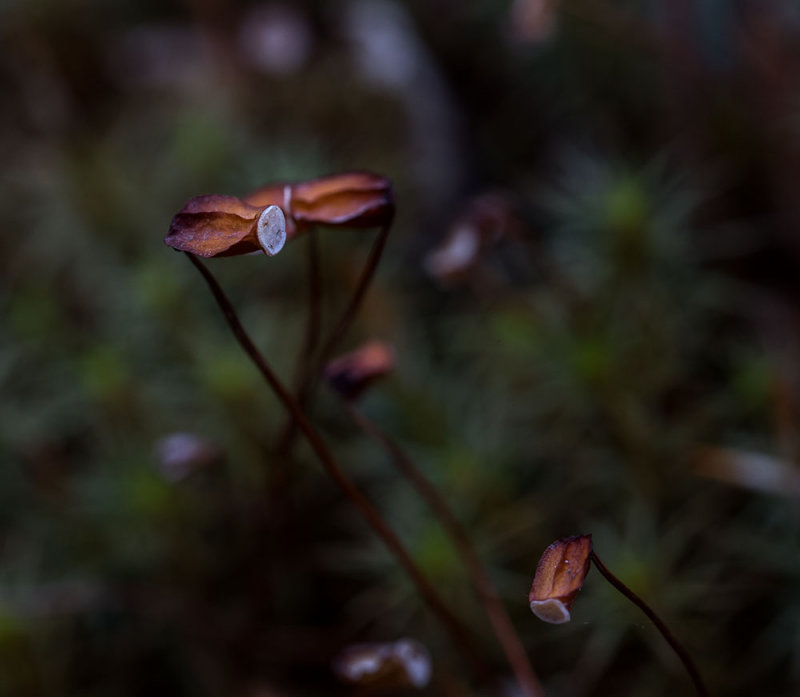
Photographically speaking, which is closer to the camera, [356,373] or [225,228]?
[225,228]

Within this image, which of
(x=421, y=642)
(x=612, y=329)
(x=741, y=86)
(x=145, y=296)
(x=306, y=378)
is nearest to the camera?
(x=306, y=378)

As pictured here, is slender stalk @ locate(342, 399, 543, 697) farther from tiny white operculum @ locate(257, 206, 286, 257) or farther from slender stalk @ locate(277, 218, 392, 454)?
tiny white operculum @ locate(257, 206, 286, 257)

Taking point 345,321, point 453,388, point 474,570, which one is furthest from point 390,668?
point 453,388

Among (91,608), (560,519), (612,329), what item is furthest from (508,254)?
(91,608)

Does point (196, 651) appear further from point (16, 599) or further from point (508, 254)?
point (508, 254)

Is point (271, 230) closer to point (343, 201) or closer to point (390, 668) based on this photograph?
point (343, 201)

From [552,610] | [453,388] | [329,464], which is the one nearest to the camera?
[552,610]
